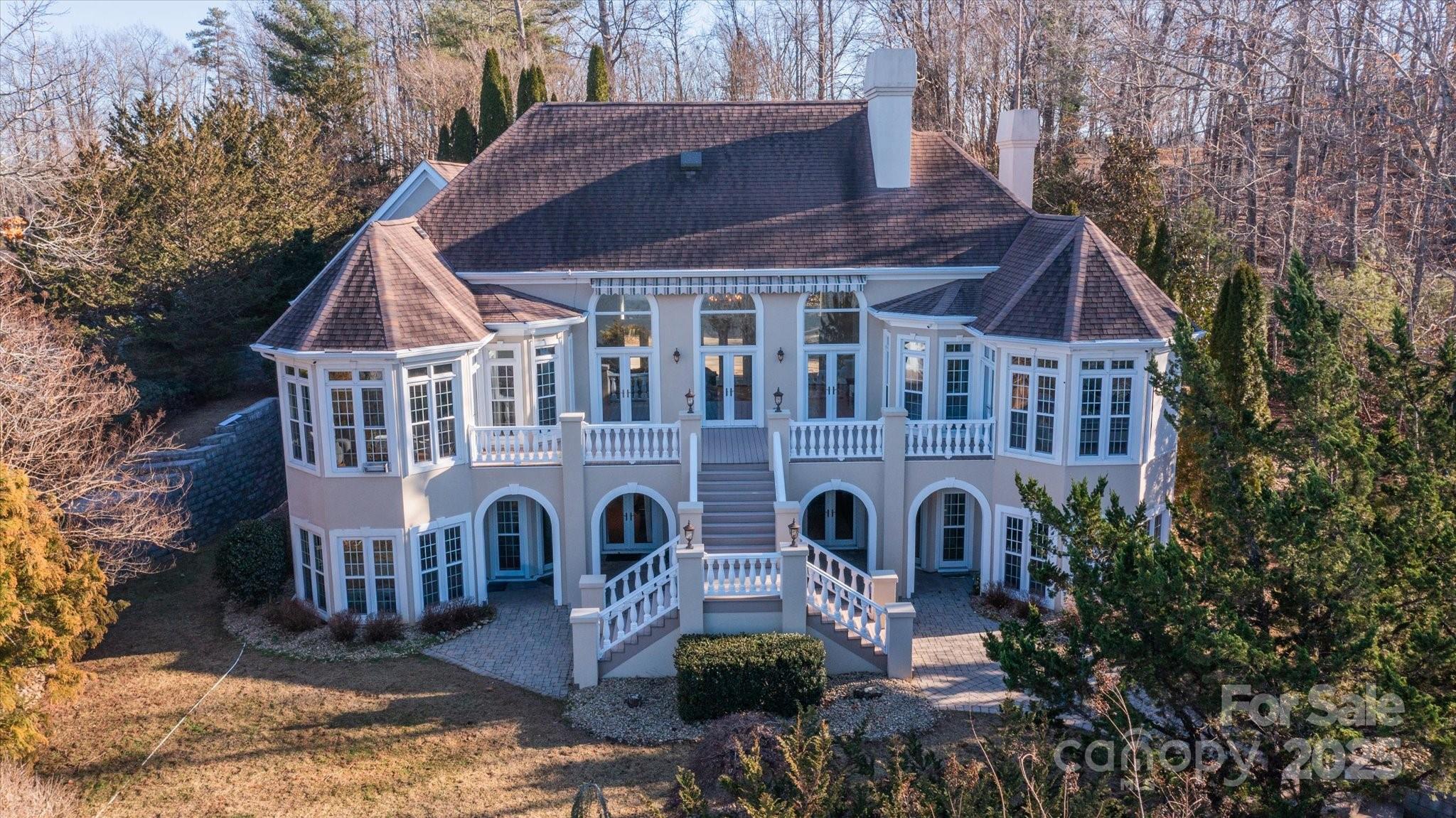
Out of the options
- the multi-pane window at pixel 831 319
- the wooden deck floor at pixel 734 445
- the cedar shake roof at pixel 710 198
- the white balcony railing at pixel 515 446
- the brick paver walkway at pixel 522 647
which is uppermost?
the cedar shake roof at pixel 710 198

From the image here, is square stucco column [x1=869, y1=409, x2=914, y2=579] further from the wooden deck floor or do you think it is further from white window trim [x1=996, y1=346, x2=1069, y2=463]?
the wooden deck floor

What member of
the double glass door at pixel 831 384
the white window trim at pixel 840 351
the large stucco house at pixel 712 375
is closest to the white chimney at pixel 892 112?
the large stucco house at pixel 712 375

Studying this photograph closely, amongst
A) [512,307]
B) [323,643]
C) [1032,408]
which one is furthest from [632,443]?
[1032,408]

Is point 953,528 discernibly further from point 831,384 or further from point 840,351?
point 840,351

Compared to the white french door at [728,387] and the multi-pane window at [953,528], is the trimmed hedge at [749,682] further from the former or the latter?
the white french door at [728,387]

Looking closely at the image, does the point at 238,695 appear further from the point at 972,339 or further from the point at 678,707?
the point at 972,339

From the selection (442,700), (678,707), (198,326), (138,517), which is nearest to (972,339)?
(678,707)
